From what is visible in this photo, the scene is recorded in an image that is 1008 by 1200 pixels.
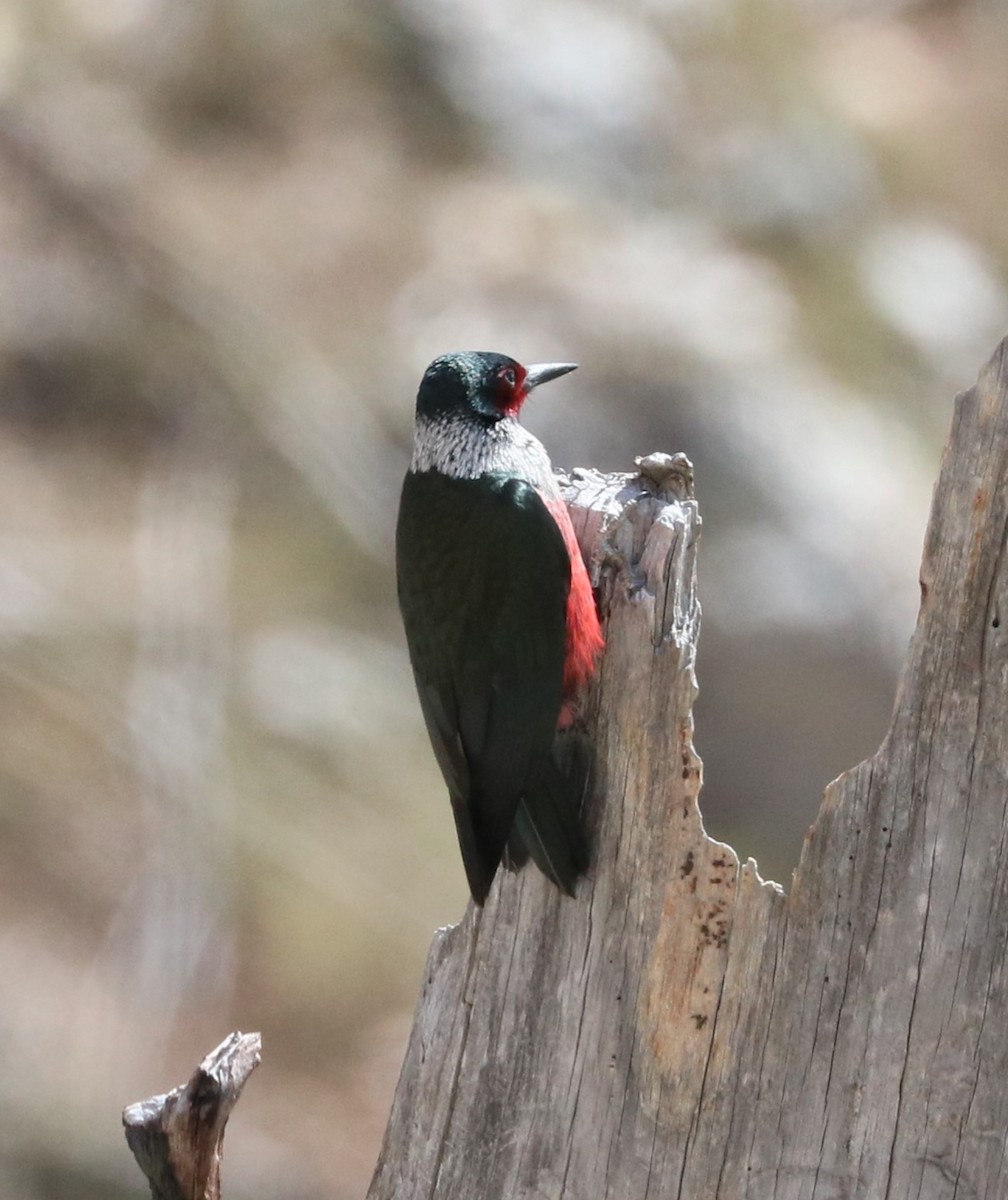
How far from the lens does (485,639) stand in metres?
3.88

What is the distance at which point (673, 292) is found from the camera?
29.9 feet

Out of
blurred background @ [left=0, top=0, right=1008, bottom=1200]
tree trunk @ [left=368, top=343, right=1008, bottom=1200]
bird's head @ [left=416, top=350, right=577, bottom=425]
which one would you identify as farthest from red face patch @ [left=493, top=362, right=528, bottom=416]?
blurred background @ [left=0, top=0, right=1008, bottom=1200]

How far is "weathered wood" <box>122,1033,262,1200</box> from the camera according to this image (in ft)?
11.1

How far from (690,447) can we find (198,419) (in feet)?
8.43

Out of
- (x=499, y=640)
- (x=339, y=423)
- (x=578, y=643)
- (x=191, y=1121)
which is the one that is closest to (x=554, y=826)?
(x=578, y=643)

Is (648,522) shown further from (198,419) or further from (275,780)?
(198,419)

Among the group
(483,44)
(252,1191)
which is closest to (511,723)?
(252,1191)

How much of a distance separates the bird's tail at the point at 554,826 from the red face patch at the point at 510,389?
1.29m

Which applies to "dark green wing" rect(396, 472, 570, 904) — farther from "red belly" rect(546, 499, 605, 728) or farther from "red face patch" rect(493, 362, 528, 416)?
"red face patch" rect(493, 362, 528, 416)

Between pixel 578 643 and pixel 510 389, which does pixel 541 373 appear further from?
pixel 578 643

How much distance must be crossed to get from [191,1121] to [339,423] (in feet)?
17.9

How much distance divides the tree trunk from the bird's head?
86 cm

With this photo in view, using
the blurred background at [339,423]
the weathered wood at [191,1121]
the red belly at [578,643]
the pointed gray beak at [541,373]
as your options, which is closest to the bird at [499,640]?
the red belly at [578,643]

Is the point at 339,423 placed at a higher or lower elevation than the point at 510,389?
higher
